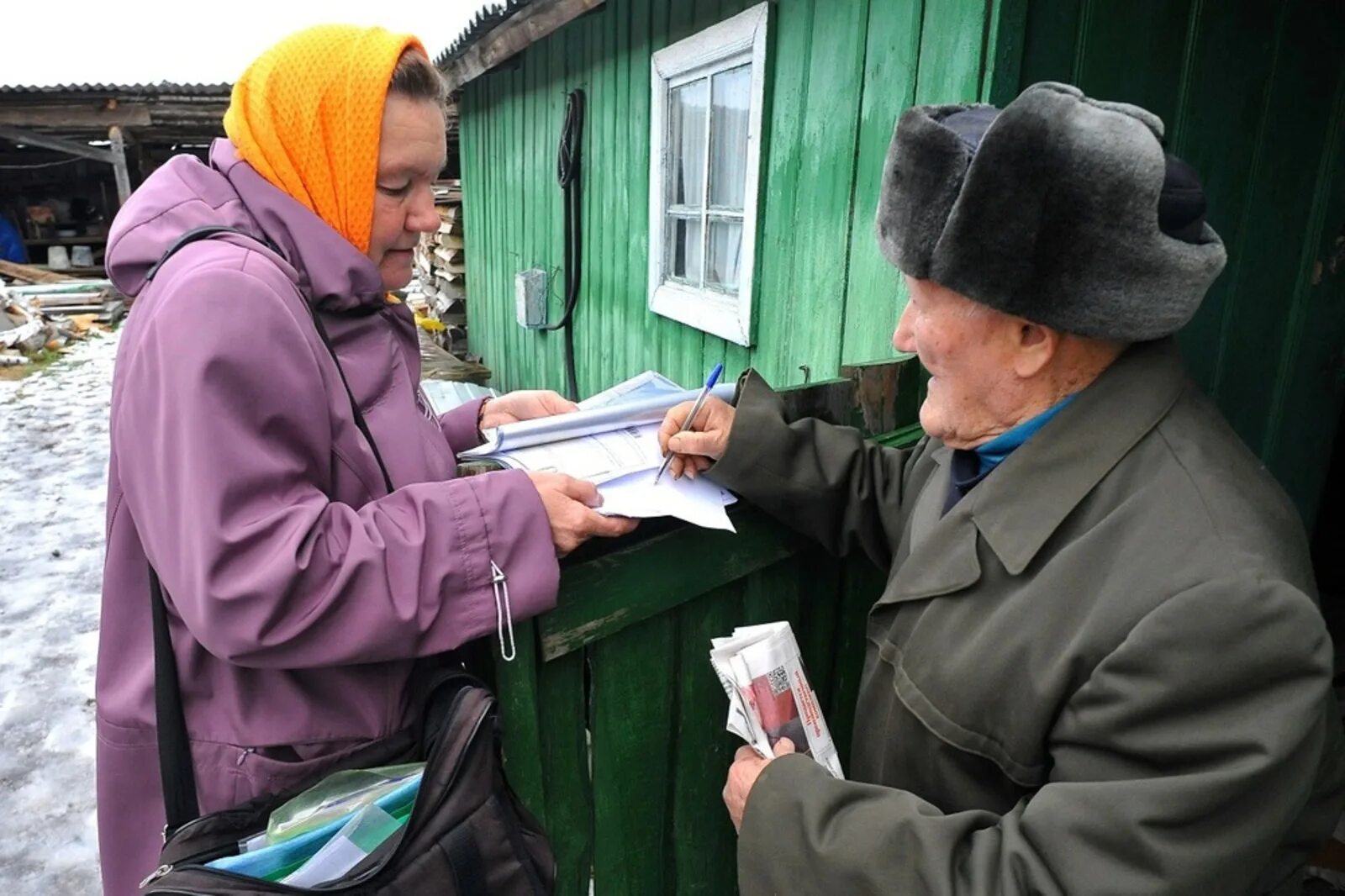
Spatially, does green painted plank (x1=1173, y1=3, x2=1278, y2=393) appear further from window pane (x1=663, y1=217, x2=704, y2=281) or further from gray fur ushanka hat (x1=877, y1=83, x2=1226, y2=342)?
window pane (x1=663, y1=217, x2=704, y2=281)

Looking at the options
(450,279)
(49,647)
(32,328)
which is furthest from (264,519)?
(32,328)

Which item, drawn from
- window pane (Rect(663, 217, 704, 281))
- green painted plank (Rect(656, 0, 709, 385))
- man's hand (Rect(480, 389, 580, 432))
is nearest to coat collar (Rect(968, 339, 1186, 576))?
man's hand (Rect(480, 389, 580, 432))

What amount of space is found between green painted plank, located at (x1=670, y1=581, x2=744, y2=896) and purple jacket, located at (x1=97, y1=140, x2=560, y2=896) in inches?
19.3

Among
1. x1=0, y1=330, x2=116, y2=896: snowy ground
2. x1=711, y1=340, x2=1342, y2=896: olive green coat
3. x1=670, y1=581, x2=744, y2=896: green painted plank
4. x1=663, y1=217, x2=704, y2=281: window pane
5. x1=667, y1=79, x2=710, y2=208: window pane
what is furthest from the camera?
x1=663, y1=217, x2=704, y2=281: window pane

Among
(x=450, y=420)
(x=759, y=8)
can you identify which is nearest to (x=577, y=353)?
(x=759, y=8)

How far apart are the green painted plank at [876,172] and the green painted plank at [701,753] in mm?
1084

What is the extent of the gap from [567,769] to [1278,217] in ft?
7.77

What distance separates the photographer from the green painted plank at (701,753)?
1.59 m

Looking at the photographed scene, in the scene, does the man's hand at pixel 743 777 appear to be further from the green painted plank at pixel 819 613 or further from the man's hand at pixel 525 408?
the man's hand at pixel 525 408

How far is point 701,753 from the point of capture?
65.6 inches

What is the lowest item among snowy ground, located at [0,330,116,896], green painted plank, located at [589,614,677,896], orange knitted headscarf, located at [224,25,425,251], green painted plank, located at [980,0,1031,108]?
snowy ground, located at [0,330,116,896]

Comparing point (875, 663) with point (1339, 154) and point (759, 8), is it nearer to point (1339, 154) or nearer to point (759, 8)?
point (1339, 154)

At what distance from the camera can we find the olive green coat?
35.9 inches

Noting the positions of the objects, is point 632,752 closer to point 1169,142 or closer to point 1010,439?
point 1010,439
